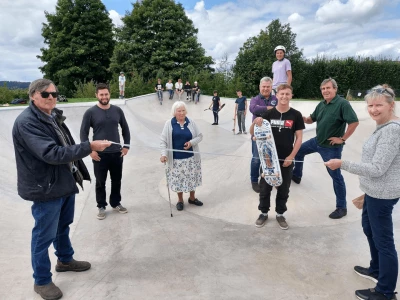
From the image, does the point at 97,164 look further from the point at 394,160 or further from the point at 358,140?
the point at 358,140

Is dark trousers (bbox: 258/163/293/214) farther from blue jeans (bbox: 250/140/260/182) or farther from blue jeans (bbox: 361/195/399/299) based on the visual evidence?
blue jeans (bbox: 361/195/399/299)

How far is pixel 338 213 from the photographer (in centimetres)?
405

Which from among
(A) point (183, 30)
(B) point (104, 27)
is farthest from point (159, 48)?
(B) point (104, 27)

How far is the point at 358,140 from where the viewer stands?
8.11 m

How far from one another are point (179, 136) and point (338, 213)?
260cm

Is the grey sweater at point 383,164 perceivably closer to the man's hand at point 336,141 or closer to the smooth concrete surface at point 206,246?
the smooth concrete surface at point 206,246

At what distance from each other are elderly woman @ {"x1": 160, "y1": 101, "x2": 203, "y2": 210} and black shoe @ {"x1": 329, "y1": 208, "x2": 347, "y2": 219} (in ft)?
6.81

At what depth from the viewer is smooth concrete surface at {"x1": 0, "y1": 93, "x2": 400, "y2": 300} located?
2.63 m

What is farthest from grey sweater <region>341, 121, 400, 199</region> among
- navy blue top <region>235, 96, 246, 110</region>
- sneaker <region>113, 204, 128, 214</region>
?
navy blue top <region>235, 96, 246, 110</region>

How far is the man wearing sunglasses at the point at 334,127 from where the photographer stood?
12.6 feet

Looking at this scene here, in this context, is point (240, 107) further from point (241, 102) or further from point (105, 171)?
point (105, 171)

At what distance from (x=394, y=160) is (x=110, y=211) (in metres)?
3.82

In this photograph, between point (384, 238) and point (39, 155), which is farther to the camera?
point (384, 238)

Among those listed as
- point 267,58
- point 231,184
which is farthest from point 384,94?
point 267,58
